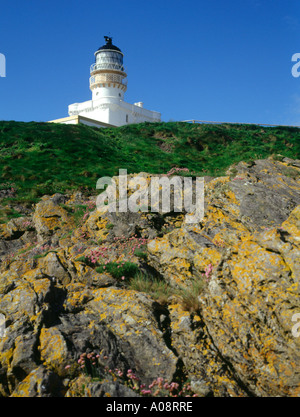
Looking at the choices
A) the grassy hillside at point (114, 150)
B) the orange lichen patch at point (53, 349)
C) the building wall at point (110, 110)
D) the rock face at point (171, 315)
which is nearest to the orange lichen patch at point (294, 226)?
the rock face at point (171, 315)

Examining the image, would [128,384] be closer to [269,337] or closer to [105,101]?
[269,337]

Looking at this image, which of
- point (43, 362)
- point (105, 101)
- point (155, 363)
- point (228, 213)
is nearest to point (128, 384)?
point (155, 363)

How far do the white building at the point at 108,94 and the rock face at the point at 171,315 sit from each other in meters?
50.8

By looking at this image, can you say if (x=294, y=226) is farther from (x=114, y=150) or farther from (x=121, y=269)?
(x=114, y=150)

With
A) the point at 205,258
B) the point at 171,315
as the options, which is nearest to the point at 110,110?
the point at 205,258

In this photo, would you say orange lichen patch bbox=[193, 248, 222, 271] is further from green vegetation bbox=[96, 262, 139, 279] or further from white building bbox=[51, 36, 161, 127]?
white building bbox=[51, 36, 161, 127]

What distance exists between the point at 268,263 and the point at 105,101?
56265 millimetres

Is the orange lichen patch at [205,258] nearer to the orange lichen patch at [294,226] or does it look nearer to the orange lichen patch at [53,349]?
the orange lichen patch at [294,226]

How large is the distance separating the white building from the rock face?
167ft

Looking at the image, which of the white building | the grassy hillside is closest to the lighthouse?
the white building

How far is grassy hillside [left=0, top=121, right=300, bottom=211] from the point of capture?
23.5 meters

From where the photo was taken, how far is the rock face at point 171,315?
505 cm

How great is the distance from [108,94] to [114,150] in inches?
1058

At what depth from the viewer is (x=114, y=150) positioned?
116 feet
